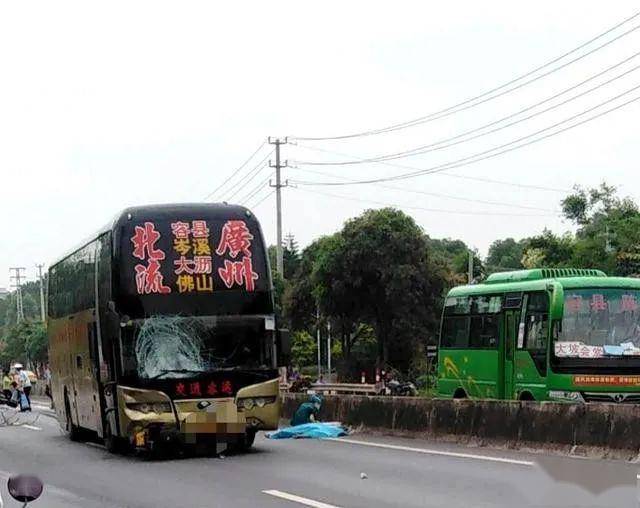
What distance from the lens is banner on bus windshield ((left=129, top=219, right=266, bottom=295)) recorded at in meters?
15.7

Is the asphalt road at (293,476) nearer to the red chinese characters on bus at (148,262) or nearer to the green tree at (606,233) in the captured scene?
the red chinese characters on bus at (148,262)

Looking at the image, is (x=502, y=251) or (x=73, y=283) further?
(x=502, y=251)

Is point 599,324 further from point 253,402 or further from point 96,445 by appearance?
point 96,445

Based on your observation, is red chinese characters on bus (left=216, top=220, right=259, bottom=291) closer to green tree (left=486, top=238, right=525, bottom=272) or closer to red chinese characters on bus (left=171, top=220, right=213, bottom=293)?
red chinese characters on bus (left=171, top=220, right=213, bottom=293)

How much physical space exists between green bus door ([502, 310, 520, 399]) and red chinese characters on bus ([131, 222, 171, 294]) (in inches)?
322

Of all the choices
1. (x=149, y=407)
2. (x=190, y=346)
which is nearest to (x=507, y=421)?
(x=190, y=346)

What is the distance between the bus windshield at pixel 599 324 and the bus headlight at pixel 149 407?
24.5ft

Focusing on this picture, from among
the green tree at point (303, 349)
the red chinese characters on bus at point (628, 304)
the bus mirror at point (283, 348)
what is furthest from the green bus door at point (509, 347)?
the green tree at point (303, 349)

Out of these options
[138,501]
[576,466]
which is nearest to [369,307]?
[138,501]

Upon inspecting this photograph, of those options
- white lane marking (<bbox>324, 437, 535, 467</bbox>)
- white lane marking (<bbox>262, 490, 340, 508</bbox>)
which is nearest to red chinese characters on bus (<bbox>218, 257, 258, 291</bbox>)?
white lane marking (<bbox>324, 437, 535, 467</bbox>)

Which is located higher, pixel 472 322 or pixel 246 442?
pixel 472 322

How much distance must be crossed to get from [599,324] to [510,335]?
2.40 metres

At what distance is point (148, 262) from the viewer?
51.5 feet

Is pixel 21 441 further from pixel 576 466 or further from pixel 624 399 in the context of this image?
pixel 576 466
